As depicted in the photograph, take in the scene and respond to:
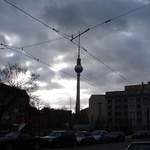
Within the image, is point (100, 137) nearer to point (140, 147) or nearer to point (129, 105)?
point (140, 147)

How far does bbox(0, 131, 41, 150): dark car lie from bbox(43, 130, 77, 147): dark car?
304cm

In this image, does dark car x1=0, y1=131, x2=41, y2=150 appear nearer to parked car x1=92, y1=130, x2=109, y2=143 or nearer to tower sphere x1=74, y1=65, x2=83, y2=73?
parked car x1=92, y1=130, x2=109, y2=143

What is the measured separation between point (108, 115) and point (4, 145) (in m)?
133

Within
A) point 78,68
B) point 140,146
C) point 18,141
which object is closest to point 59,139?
point 18,141

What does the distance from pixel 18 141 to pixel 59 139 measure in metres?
6.63

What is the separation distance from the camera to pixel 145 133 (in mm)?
61469

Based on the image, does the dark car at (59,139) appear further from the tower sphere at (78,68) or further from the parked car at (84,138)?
the tower sphere at (78,68)

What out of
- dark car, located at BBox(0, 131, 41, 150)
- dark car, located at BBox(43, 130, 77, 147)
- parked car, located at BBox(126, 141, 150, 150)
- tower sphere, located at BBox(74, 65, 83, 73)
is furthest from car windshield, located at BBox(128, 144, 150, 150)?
tower sphere, located at BBox(74, 65, 83, 73)

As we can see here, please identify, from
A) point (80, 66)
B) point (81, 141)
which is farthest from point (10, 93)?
point (80, 66)

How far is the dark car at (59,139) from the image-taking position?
1208 inches

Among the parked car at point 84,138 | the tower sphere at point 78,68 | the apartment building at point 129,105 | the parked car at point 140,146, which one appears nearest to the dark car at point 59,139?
the parked car at point 84,138

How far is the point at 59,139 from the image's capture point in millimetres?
31438

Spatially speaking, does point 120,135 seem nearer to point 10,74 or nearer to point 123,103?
point 10,74

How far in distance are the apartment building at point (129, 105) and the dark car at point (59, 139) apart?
355ft
